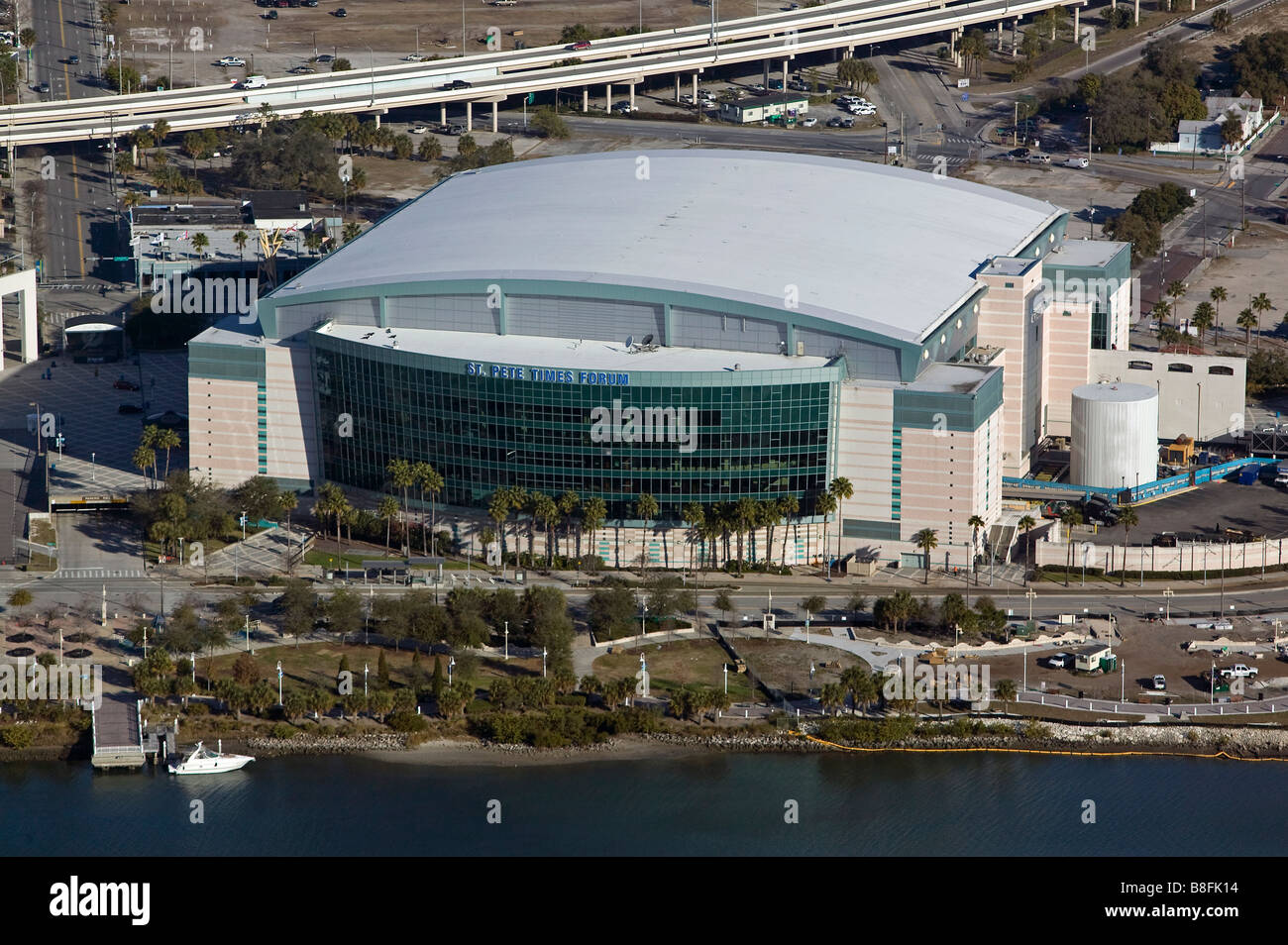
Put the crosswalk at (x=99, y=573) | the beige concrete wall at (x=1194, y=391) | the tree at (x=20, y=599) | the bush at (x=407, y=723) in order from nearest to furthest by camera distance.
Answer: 1. the bush at (x=407, y=723)
2. the tree at (x=20, y=599)
3. the crosswalk at (x=99, y=573)
4. the beige concrete wall at (x=1194, y=391)

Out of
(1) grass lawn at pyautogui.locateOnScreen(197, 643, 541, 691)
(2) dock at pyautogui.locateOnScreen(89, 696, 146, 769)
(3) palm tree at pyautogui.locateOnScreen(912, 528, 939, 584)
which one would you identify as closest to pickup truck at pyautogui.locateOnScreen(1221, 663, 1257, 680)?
(3) palm tree at pyautogui.locateOnScreen(912, 528, 939, 584)

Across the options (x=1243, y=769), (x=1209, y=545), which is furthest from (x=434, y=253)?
(x=1243, y=769)

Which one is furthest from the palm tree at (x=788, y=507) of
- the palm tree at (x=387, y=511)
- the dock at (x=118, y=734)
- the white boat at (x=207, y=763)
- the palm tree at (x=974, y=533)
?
the dock at (x=118, y=734)

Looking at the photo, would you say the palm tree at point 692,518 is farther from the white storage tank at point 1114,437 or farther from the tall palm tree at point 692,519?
the white storage tank at point 1114,437

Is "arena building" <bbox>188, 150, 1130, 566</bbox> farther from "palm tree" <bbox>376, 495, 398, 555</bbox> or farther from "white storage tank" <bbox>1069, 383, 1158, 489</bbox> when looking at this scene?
"white storage tank" <bbox>1069, 383, 1158, 489</bbox>

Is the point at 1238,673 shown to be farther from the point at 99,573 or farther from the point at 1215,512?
the point at 99,573
